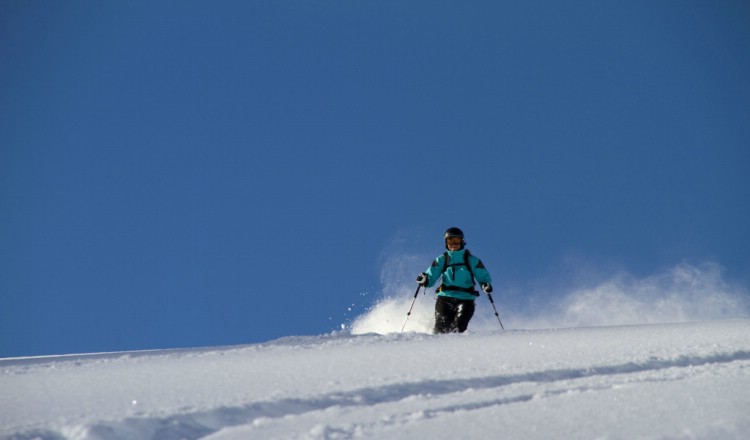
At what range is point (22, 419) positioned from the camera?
317cm

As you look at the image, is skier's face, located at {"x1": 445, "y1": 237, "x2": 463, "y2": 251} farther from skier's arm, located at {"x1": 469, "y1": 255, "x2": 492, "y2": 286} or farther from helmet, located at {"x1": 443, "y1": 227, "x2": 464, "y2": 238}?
skier's arm, located at {"x1": 469, "y1": 255, "x2": 492, "y2": 286}

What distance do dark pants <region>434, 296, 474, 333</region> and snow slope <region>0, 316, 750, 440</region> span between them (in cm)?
440

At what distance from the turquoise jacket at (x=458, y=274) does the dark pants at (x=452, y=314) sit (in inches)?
4.1

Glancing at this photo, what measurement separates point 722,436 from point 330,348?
346cm

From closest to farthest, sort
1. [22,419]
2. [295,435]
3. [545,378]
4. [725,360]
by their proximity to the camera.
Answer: [295,435], [22,419], [545,378], [725,360]

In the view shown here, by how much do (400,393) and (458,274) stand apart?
21.3 ft

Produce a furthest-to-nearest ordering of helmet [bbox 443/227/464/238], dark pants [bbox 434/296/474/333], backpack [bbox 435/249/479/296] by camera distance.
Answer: helmet [bbox 443/227/464/238] → backpack [bbox 435/249/479/296] → dark pants [bbox 434/296/474/333]

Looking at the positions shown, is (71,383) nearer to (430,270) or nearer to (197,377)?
(197,377)

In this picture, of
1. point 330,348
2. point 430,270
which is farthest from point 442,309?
point 330,348

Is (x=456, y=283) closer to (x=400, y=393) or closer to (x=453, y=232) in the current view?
(x=453, y=232)

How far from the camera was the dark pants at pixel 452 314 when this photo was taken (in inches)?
386

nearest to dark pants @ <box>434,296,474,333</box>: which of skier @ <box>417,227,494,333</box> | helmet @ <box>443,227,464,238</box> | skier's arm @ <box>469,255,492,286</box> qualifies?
skier @ <box>417,227,494,333</box>

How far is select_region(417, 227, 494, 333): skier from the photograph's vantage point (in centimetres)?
984

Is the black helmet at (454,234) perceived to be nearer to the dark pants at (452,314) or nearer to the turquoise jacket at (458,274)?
the turquoise jacket at (458,274)
